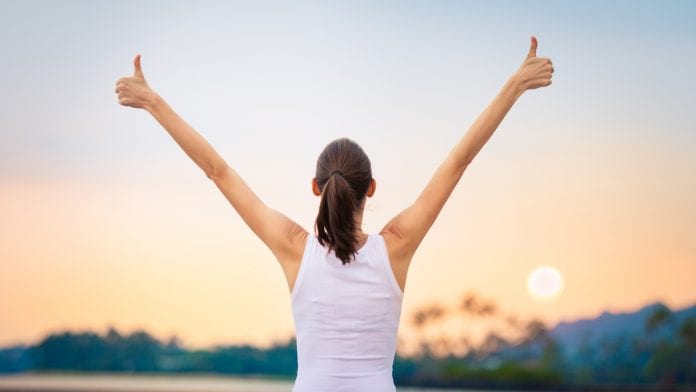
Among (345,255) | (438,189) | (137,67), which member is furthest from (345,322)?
(137,67)

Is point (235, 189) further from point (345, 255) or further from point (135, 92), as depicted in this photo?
point (135, 92)

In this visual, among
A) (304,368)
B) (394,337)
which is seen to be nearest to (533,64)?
(394,337)

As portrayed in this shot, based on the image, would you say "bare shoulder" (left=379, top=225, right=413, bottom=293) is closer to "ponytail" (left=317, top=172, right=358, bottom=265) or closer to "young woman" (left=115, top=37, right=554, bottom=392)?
"young woman" (left=115, top=37, right=554, bottom=392)

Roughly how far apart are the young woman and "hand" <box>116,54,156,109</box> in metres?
0.34

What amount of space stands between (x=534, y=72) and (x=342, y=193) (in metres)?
0.92

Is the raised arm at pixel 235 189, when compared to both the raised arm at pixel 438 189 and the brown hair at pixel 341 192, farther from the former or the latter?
the raised arm at pixel 438 189

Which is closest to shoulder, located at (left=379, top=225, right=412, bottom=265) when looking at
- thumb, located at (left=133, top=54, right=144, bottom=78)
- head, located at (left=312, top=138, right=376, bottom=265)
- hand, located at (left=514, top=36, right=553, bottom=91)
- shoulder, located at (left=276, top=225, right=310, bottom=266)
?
head, located at (left=312, top=138, right=376, bottom=265)

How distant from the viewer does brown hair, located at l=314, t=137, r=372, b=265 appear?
9.82ft

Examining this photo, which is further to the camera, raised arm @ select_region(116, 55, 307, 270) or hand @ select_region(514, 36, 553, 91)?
hand @ select_region(514, 36, 553, 91)

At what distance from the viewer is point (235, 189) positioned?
3191 millimetres

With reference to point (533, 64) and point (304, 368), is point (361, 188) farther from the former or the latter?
point (533, 64)

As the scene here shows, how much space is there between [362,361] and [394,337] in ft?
0.47

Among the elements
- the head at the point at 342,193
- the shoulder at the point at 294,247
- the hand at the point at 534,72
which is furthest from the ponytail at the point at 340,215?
the hand at the point at 534,72

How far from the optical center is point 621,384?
1441 inches
